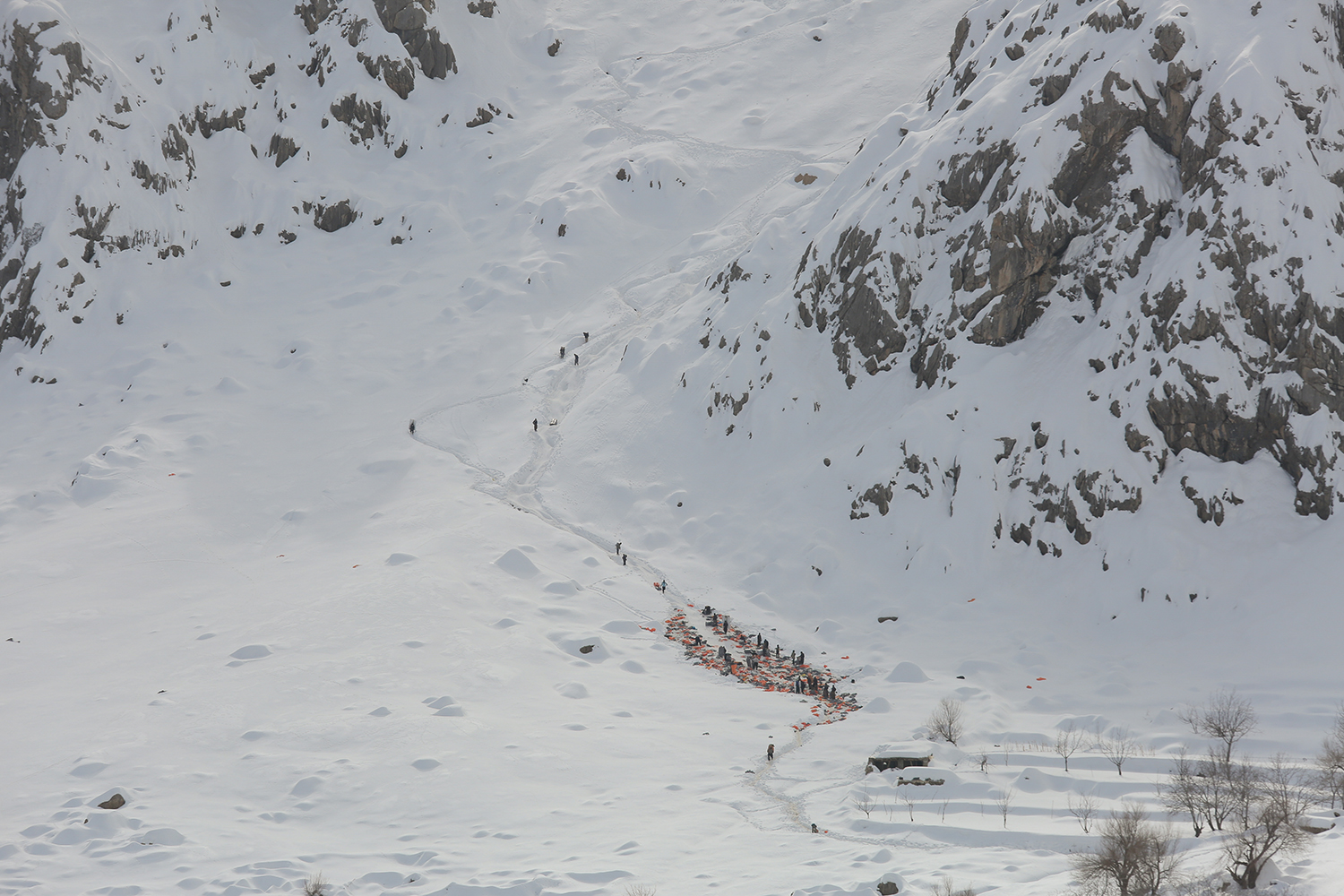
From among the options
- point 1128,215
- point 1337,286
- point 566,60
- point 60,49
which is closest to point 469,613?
point 1128,215

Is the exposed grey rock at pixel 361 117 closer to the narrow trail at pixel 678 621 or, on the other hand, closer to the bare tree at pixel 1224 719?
the narrow trail at pixel 678 621

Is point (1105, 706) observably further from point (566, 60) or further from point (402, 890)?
point (566, 60)

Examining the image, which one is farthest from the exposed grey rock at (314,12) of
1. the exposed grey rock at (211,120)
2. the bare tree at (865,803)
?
the bare tree at (865,803)

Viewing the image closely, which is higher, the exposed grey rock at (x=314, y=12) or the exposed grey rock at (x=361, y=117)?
the exposed grey rock at (x=314, y=12)

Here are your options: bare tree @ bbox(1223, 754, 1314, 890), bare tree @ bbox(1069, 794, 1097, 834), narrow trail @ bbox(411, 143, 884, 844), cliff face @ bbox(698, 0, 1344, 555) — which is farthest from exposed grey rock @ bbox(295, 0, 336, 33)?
bare tree @ bbox(1223, 754, 1314, 890)

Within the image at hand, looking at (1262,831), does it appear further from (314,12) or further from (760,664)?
(314,12)

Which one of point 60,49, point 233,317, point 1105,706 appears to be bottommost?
point 1105,706
